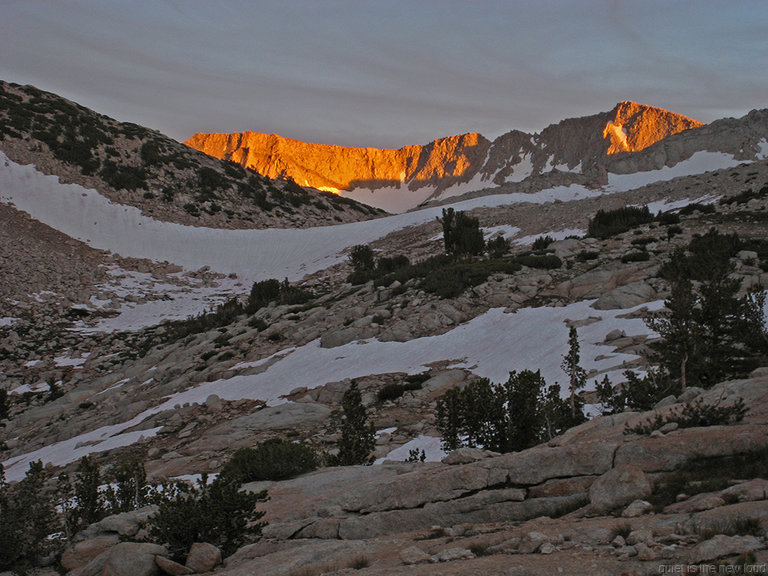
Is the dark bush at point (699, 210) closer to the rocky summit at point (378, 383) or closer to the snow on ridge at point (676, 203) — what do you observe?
the rocky summit at point (378, 383)

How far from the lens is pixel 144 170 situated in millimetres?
66125

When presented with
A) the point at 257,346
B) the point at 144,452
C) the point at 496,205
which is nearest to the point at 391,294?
the point at 257,346

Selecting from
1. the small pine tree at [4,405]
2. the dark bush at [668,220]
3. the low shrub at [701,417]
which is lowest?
the low shrub at [701,417]

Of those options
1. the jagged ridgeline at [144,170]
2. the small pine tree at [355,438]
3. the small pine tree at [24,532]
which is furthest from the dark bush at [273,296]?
the jagged ridgeline at [144,170]

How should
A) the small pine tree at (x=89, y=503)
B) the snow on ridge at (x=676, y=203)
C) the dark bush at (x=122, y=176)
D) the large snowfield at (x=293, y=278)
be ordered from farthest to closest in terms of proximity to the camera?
the dark bush at (x=122, y=176)
the snow on ridge at (x=676, y=203)
the large snowfield at (x=293, y=278)
the small pine tree at (x=89, y=503)

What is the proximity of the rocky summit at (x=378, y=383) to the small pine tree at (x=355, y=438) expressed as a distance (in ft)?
0.23

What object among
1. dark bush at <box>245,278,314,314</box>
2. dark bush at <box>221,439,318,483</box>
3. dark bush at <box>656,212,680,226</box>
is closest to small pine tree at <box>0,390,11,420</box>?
dark bush at <box>245,278,314,314</box>

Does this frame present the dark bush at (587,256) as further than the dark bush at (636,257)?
Yes

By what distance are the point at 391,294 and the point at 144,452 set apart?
45.7 feet

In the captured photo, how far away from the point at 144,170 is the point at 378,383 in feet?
190

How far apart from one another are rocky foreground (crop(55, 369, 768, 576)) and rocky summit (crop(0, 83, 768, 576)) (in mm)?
34

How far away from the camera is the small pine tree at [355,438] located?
12445 mm

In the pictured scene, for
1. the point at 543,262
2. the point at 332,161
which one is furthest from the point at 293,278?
the point at 332,161

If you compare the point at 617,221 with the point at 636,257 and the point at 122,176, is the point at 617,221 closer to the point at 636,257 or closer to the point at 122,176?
the point at 636,257
